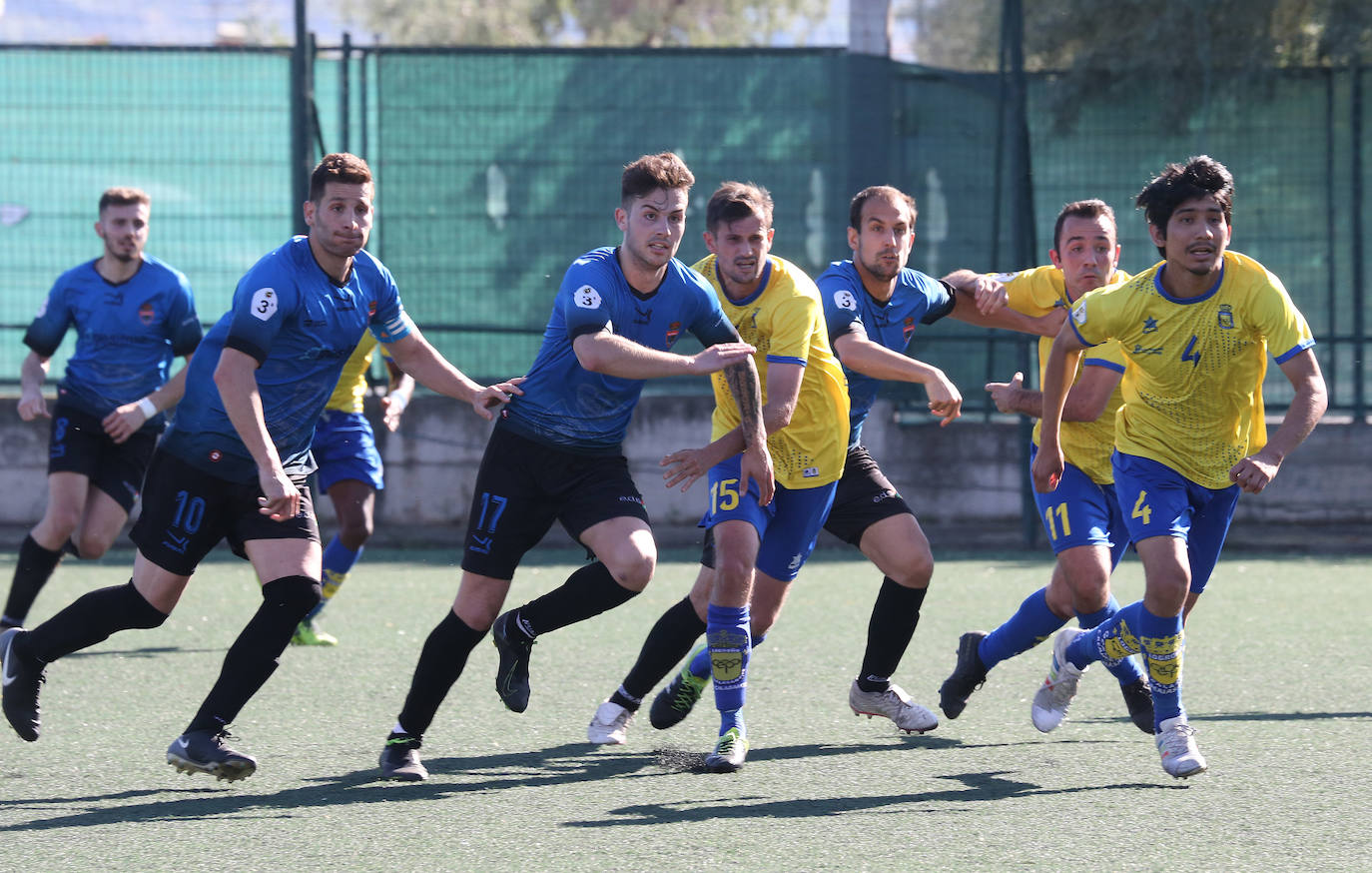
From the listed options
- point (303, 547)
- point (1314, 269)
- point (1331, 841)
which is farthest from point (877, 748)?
point (1314, 269)

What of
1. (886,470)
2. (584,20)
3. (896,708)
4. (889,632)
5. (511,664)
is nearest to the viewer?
(511,664)

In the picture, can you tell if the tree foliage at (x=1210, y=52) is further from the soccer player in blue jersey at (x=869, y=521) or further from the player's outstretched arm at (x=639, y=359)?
the player's outstretched arm at (x=639, y=359)

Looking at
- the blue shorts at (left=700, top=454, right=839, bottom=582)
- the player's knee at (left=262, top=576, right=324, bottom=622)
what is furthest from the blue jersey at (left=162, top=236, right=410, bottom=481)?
the blue shorts at (left=700, top=454, right=839, bottom=582)

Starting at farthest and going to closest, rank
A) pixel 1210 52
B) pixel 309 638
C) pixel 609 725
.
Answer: pixel 1210 52
pixel 309 638
pixel 609 725

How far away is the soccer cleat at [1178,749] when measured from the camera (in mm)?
4906

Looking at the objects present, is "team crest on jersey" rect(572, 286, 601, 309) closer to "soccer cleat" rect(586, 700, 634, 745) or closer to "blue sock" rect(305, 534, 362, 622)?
"soccer cleat" rect(586, 700, 634, 745)

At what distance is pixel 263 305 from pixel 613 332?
1.06 metres

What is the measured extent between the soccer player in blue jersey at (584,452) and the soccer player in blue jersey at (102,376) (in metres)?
2.82

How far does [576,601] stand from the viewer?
17.9 ft

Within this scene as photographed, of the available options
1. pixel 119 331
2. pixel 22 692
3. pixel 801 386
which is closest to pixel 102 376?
pixel 119 331

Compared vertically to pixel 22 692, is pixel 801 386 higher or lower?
higher

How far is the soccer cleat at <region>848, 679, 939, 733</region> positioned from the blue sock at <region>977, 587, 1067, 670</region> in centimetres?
30

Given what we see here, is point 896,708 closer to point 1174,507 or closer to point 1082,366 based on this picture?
point 1174,507

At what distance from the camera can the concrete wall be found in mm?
11227
